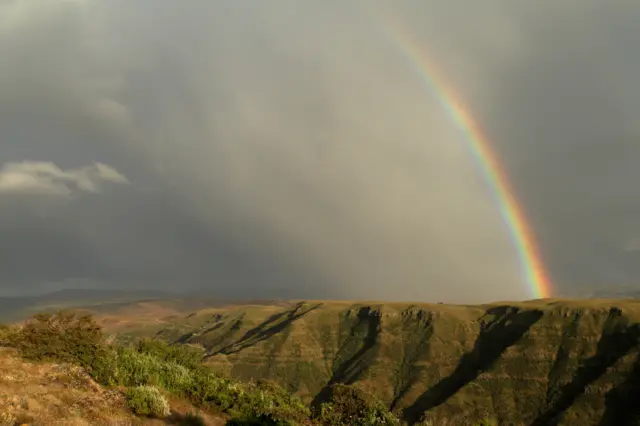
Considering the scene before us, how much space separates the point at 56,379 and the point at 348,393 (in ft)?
72.1

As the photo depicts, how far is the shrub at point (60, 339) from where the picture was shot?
26688 millimetres

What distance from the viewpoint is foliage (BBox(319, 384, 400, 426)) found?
31.7m

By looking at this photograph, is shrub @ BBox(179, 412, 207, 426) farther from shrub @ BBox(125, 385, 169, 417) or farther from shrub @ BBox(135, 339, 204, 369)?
shrub @ BBox(135, 339, 204, 369)

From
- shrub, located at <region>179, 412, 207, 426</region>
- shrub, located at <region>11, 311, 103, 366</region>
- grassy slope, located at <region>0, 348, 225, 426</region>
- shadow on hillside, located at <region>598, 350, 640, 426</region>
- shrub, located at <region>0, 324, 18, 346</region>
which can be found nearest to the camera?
grassy slope, located at <region>0, 348, 225, 426</region>

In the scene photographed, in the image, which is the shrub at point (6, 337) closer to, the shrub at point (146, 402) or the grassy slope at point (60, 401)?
the grassy slope at point (60, 401)

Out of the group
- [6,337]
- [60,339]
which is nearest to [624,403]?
Result: [60,339]

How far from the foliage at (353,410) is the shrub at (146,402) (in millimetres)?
13479

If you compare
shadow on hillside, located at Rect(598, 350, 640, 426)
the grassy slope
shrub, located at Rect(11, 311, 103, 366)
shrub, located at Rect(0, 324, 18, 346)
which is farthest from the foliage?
shadow on hillside, located at Rect(598, 350, 640, 426)

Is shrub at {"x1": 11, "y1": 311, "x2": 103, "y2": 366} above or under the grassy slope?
above

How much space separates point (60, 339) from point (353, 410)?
20.1 m

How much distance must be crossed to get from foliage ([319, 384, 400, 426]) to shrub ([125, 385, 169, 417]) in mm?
13479

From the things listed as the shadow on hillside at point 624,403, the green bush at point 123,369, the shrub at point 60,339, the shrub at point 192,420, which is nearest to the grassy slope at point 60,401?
the shrub at point 192,420

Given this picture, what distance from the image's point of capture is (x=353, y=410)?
34250mm

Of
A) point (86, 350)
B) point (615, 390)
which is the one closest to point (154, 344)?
point (86, 350)
